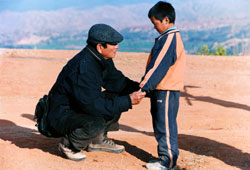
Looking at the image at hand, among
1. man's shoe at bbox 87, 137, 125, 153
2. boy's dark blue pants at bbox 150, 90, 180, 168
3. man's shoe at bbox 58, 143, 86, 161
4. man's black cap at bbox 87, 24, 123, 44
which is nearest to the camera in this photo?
boy's dark blue pants at bbox 150, 90, 180, 168

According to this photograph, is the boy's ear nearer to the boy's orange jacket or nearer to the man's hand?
the boy's orange jacket

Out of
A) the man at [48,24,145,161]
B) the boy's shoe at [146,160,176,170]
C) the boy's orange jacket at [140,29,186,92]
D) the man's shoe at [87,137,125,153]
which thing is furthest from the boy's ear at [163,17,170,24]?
the man's shoe at [87,137,125,153]

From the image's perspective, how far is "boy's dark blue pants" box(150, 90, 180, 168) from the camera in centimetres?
460

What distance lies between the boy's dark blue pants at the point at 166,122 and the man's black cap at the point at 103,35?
73cm

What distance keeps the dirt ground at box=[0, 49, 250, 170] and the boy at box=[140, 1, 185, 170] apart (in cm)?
42

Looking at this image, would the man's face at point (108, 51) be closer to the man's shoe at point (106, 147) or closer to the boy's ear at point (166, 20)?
the boy's ear at point (166, 20)

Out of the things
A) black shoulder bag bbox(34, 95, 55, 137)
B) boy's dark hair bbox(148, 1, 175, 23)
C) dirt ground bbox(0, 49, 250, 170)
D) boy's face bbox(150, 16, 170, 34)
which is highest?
boy's dark hair bbox(148, 1, 175, 23)

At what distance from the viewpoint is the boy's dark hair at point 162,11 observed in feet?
15.0

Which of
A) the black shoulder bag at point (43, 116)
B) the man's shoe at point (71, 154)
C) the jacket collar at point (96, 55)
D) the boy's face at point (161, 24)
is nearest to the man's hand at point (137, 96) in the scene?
the jacket collar at point (96, 55)

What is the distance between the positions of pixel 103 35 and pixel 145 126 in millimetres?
3808

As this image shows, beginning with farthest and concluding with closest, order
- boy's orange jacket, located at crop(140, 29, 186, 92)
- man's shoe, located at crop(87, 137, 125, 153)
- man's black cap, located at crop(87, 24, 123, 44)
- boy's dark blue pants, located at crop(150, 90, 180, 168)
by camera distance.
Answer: man's shoe, located at crop(87, 137, 125, 153) < man's black cap, located at crop(87, 24, 123, 44) < boy's dark blue pants, located at crop(150, 90, 180, 168) < boy's orange jacket, located at crop(140, 29, 186, 92)

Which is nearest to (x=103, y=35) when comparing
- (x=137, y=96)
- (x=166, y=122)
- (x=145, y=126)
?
(x=137, y=96)

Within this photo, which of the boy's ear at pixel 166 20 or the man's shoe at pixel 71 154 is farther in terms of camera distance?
the man's shoe at pixel 71 154

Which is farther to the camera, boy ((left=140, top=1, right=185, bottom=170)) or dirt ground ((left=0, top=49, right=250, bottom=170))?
dirt ground ((left=0, top=49, right=250, bottom=170))
